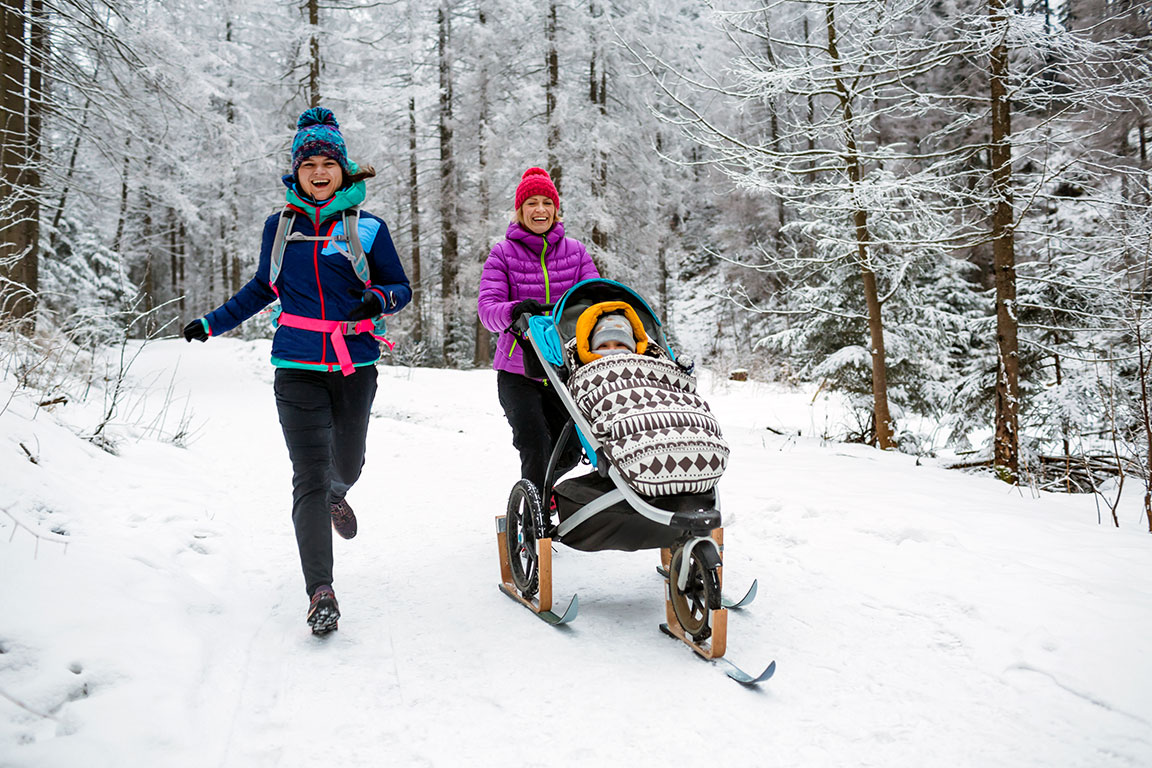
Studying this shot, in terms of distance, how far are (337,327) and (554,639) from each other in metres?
1.83

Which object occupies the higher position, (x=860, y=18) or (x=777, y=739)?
(x=860, y=18)

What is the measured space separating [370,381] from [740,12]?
19.0ft

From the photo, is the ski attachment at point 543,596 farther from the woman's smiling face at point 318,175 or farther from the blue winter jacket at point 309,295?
the woman's smiling face at point 318,175

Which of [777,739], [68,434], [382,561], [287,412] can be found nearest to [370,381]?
[287,412]

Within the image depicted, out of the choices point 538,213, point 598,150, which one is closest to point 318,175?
point 538,213

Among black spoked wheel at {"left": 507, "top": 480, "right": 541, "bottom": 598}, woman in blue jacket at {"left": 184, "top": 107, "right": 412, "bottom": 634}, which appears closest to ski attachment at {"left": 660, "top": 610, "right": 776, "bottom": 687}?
black spoked wheel at {"left": 507, "top": 480, "right": 541, "bottom": 598}

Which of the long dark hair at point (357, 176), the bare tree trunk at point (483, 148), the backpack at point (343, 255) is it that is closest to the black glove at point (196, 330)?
the backpack at point (343, 255)

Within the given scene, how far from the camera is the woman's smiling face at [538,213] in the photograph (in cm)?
413

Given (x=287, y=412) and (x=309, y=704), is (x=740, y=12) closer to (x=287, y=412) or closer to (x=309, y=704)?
(x=287, y=412)

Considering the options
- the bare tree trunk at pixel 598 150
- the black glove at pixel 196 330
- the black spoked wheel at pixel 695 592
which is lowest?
the black spoked wheel at pixel 695 592

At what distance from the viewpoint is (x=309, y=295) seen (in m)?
3.28

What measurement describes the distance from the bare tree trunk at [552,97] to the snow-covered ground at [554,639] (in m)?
14.5

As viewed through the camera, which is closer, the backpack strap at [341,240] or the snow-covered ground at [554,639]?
A: the snow-covered ground at [554,639]

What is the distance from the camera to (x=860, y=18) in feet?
24.7
